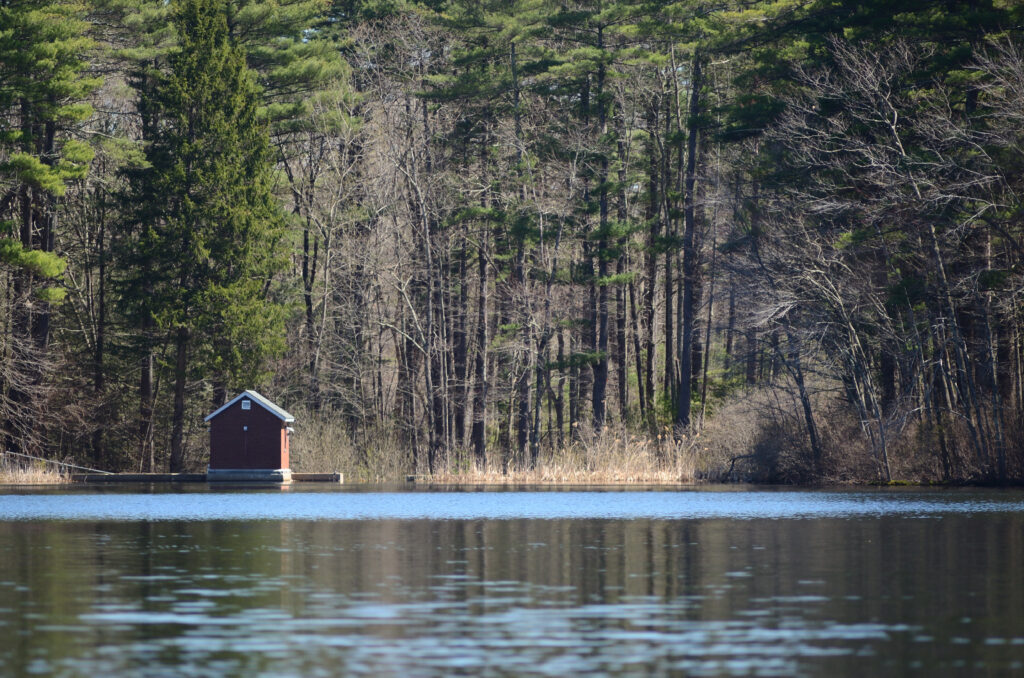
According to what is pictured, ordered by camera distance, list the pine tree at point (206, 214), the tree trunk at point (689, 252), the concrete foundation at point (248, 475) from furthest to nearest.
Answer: the pine tree at point (206, 214) < the tree trunk at point (689, 252) < the concrete foundation at point (248, 475)

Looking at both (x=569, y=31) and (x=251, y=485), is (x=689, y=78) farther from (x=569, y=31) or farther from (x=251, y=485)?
(x=251, y=485)

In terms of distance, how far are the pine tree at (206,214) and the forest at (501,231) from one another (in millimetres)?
125

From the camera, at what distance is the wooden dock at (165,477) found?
48656 millimetres

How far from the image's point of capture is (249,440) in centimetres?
4903

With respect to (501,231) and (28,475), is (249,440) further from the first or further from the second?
(501,231)

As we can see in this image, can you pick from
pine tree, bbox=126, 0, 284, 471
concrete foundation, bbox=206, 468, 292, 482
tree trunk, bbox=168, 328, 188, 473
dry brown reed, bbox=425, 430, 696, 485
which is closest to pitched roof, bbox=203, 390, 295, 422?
concrete foundation, bbox=206, 468, 292, 482

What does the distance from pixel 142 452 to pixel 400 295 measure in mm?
11546

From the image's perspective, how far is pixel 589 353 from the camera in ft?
172

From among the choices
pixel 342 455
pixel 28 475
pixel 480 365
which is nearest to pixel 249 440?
pixel 342 455

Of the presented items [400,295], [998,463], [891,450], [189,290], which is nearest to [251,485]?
[189,290]

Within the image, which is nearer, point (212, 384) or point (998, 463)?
point (998, 463)

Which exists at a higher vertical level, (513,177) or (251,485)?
(513,177)

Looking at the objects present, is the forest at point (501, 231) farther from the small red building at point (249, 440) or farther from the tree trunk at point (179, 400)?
the small red building at point (249, 440)

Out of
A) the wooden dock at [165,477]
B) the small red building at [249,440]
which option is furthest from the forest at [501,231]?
the small red building at [249,440]
